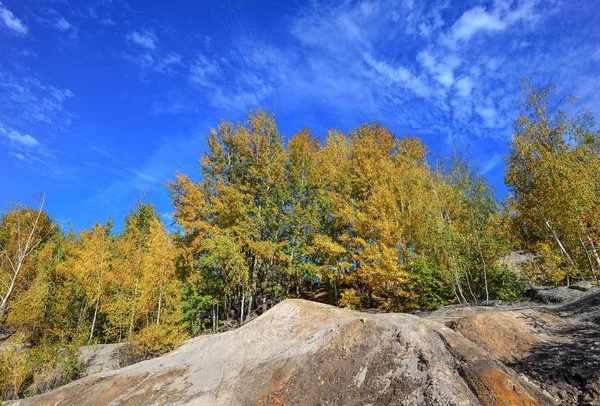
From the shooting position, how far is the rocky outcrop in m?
5.16

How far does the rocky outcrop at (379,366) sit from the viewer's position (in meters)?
5.16

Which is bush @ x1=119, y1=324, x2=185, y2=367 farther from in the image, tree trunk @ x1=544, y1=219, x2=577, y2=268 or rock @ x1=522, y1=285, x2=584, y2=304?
tree trunk @ x1=544, y1=219, x2=577, y2=268

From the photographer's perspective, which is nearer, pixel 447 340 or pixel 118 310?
pixel 447 340

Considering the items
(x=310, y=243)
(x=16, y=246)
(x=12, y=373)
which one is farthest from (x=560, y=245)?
(x=16, y=246)

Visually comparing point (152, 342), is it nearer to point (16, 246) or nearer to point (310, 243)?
point (310, 243)

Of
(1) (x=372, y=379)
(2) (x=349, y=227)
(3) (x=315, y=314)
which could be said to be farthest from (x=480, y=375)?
(2) (x=349, y=227)

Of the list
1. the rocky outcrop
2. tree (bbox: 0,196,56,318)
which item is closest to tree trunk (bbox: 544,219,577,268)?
the rocky outcrop

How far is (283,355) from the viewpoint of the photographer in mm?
8992

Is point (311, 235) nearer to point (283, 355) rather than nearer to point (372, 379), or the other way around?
point (283, 355)

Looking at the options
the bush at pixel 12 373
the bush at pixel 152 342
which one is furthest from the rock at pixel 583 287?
the bush at pixel 12 373

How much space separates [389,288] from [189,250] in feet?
41.8

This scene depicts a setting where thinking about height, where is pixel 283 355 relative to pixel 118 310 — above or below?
below

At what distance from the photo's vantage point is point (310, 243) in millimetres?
20188

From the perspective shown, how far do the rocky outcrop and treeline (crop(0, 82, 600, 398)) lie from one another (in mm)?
4756
